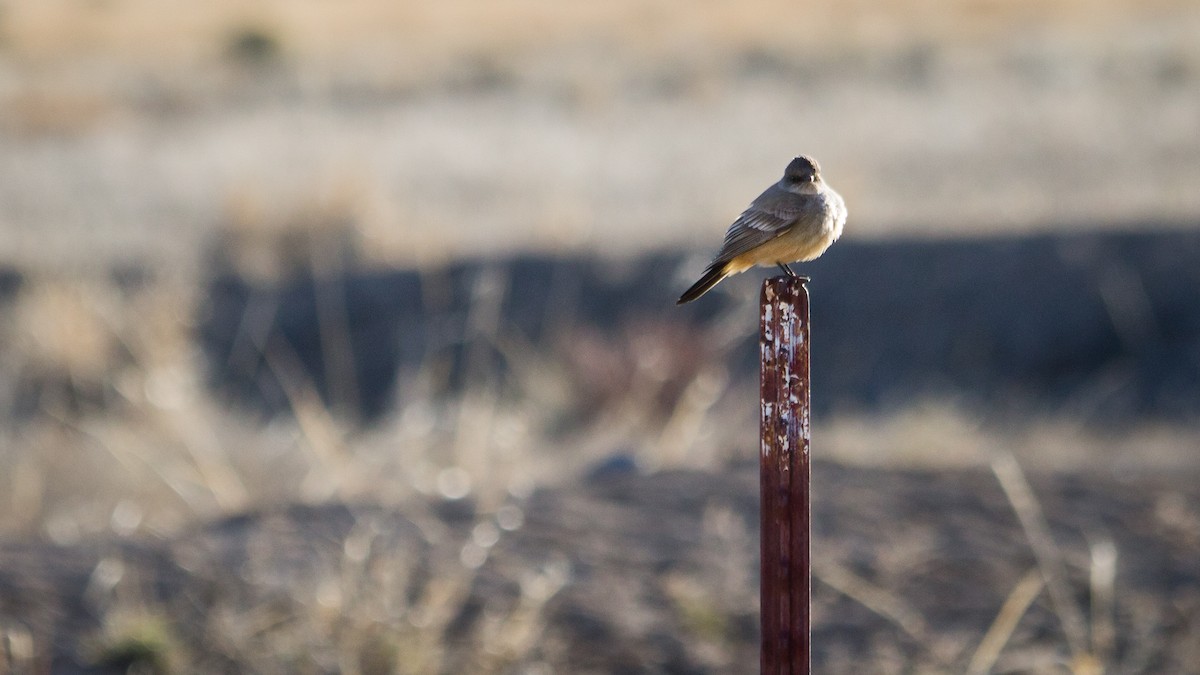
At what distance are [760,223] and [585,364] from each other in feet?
21.6

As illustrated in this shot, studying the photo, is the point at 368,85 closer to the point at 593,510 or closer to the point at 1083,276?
the point at 1083,276

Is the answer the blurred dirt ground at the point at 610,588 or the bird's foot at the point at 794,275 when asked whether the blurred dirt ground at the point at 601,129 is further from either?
the bird's foot at the point at 794,275

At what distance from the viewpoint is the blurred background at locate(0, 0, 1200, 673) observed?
482 centimetres

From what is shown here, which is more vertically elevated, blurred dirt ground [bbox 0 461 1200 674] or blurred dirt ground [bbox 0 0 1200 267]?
blurred dirt ground [bbox 0 0 1200 267]

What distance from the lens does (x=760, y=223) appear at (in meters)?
2.45

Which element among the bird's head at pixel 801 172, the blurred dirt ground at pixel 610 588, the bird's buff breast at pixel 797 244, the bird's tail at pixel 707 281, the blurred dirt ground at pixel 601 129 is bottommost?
the blurred dirt ground at pixel 610 588

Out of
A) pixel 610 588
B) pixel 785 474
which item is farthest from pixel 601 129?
pixel 785 474

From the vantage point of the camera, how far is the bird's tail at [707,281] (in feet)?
7.42

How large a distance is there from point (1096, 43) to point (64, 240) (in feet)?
62.1

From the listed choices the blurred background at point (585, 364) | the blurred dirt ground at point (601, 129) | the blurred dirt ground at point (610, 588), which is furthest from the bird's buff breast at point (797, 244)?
the blurred dirt ground at point (601, 129)

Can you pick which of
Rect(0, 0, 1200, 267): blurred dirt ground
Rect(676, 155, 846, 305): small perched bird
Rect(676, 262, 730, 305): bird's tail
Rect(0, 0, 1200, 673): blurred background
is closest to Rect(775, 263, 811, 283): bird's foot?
Rect(676, 155, 846, 305): small perched bird

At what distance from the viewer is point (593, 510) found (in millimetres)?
5945

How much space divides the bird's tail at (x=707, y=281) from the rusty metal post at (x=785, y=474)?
203 millimetres

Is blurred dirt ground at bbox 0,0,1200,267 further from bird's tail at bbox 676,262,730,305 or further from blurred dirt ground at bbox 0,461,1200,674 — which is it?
bird's tail at bbox 676,262,730,305
